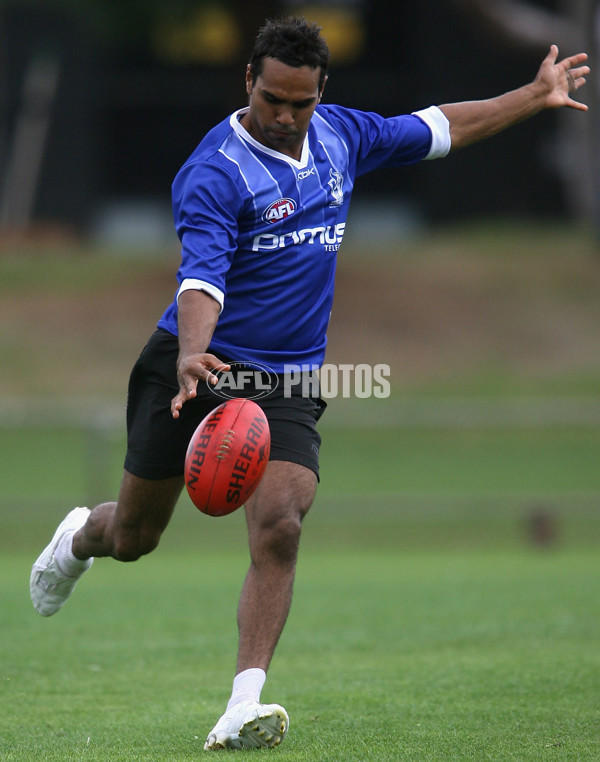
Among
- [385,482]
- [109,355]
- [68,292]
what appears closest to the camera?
[385,482]

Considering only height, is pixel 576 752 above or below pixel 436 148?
below

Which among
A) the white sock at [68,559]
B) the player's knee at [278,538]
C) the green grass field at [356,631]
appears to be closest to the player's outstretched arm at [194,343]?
the player's knee at [278,538]

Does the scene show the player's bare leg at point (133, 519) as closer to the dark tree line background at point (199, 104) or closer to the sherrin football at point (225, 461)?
the sherrin football at point (225, 461)

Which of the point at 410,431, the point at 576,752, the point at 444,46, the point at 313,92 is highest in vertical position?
the point at 444,46

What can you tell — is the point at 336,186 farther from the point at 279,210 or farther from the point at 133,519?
the point at 133,519

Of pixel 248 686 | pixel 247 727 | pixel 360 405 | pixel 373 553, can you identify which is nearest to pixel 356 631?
pixel 248 686

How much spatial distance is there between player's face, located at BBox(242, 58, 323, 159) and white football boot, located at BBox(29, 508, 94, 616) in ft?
6.54

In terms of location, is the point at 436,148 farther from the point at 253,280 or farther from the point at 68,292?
the point at 68,292

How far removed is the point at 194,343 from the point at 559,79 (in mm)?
2334

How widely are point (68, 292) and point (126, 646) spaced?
15.4m

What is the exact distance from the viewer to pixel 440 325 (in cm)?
2111

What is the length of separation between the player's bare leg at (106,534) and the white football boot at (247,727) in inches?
41.7

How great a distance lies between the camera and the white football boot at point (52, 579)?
5.69 m

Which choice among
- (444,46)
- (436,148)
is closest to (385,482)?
(436,148)
